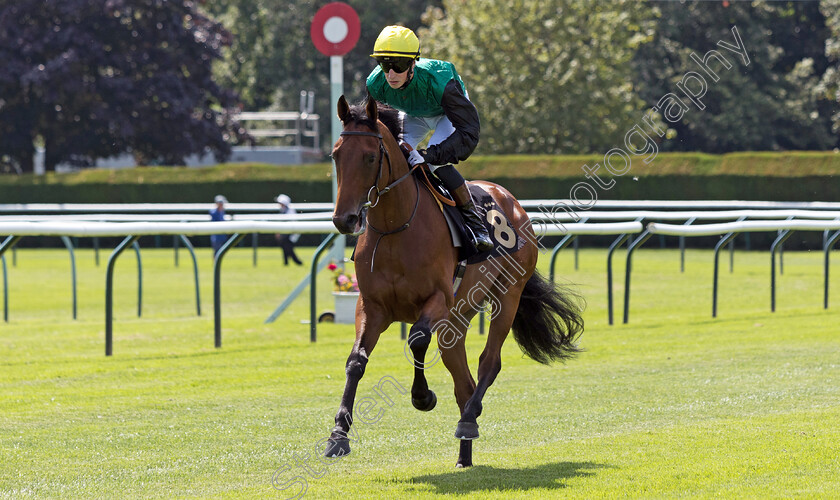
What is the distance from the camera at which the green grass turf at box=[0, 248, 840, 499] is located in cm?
500

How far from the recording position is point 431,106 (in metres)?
5.65

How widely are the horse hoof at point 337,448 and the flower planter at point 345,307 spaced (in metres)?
6.73

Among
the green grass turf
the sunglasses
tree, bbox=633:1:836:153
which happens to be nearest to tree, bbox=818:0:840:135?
tree, bbox=633:1:836:153

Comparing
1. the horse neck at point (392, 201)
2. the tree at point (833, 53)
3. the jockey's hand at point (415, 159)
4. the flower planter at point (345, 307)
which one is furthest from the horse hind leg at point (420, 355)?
the tree at point (833, 53)

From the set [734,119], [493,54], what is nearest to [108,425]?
[493,54]

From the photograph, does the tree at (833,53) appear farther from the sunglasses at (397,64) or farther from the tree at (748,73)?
the sunglasses at (397,64)

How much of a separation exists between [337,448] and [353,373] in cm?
38

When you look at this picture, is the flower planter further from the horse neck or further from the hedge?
the hedge

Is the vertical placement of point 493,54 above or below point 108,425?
above

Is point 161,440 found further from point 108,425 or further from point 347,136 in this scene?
point 347,136

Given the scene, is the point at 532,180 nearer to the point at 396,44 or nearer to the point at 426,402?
the point at 426,402

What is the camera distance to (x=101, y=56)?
109ft

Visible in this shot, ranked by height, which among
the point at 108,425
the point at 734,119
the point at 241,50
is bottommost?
the point at 108,425

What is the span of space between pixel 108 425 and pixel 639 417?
3131 millimetres
